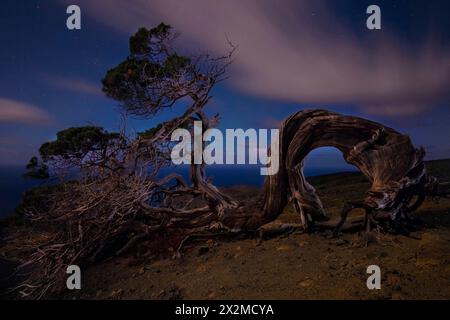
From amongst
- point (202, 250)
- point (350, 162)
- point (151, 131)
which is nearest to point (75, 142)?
point (151, 131)

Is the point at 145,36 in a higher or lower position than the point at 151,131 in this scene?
higher

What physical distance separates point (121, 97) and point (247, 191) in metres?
10.0

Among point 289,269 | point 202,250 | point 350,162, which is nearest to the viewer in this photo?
point 289,269

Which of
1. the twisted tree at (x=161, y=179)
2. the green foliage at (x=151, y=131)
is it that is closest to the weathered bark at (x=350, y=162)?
the twisted tree at (x=161, y=179)

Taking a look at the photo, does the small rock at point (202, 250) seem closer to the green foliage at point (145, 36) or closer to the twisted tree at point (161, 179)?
the twisted tree at point (161, 179)

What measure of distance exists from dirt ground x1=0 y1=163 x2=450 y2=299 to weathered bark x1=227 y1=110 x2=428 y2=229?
69cm

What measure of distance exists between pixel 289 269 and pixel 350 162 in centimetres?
400

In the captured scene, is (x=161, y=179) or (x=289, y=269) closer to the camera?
(x=289, y=269)

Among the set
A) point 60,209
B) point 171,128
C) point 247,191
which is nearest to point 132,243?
point 60,209

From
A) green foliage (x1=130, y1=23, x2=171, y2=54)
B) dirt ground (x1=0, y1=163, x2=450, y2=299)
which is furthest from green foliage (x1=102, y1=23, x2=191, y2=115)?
dirt ground (x1=0, y1=163, x2=450, y2=299)

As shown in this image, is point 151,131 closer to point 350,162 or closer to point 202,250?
point 202,250

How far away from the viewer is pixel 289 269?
652 centimetres
